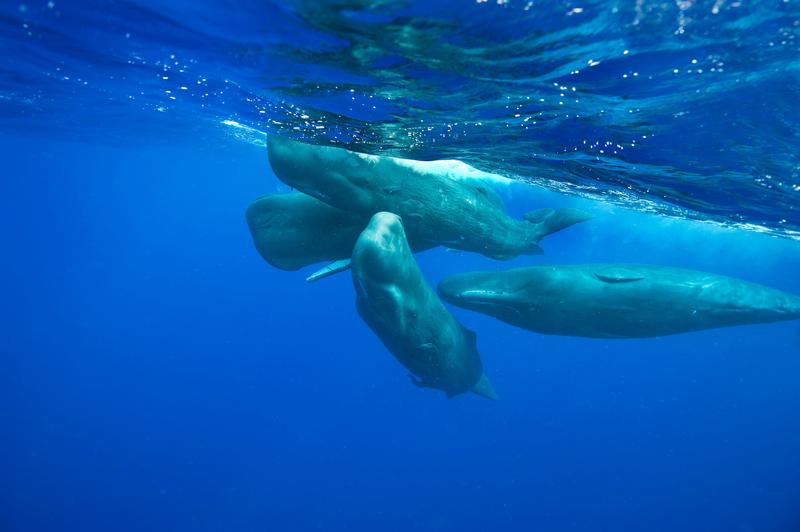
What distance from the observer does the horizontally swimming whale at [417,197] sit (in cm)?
810

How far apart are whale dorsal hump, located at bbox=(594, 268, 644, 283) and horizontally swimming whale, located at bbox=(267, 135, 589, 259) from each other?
1.26m

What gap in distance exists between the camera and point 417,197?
9.13 meters

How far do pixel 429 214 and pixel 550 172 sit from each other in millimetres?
6690

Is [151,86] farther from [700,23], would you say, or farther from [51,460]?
[51,460]

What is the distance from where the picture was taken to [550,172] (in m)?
14.6

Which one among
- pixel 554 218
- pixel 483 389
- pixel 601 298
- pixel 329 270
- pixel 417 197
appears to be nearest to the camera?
pixel 329 270

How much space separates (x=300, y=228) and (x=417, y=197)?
7.05 ft

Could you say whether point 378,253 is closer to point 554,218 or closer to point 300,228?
point 300,228

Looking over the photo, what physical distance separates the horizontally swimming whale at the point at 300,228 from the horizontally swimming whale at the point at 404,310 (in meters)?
1.79

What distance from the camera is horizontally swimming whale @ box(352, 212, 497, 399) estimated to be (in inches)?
269

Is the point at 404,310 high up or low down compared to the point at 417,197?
down

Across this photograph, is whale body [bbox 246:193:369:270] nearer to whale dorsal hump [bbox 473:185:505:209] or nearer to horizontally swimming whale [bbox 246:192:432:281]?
horizontally swimming whale [bbox 246:192:432:281]

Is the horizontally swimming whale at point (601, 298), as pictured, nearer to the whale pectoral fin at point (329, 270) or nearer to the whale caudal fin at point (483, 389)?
the whale caudal fin at point (483, 389)

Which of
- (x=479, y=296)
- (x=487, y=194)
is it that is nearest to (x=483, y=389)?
(x=479, y=296)
